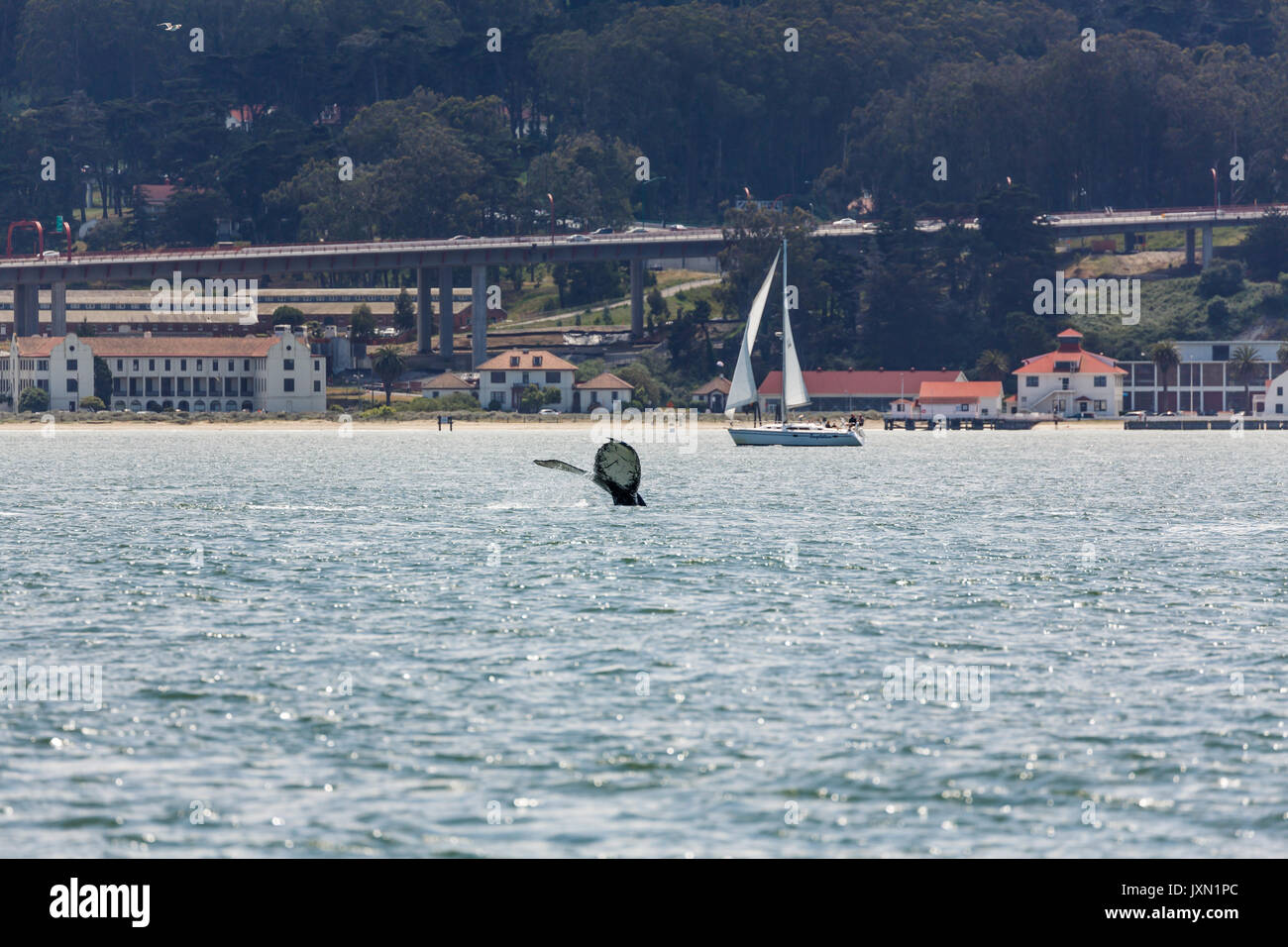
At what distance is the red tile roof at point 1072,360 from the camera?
17812cm

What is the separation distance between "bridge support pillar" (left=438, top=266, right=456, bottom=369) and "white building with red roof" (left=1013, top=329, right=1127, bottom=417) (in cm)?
6076

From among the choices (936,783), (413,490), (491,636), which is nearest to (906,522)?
(413,490)

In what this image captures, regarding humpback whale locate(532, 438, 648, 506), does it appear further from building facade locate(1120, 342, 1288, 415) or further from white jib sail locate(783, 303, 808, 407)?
building facade locate(1120, 342, 1288, 415)

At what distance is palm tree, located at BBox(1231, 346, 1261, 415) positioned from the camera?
187000 millimetres

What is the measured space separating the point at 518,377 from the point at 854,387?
34356 millimetres

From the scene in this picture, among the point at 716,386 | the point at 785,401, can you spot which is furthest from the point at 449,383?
the point at 785,401

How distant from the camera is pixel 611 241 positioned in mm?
199375

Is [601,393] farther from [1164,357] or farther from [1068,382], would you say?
[1164,357]

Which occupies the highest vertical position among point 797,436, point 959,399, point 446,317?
point 446,317

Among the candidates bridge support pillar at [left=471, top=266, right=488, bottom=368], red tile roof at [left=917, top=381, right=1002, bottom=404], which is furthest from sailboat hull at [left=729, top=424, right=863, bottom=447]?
bridge support pillar at [left=471, top=266, right=488, bottom=368]

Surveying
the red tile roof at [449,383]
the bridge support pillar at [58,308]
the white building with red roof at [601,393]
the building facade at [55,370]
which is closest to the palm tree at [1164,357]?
the white building with red roof at [601,393]

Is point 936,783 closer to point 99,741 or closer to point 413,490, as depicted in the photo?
point 99,741

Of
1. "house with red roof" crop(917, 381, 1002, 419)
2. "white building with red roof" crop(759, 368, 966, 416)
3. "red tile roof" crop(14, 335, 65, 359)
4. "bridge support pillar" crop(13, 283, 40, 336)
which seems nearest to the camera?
"red tile roof" crop(14, 335, 65, 359)

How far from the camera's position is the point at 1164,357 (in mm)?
186000
